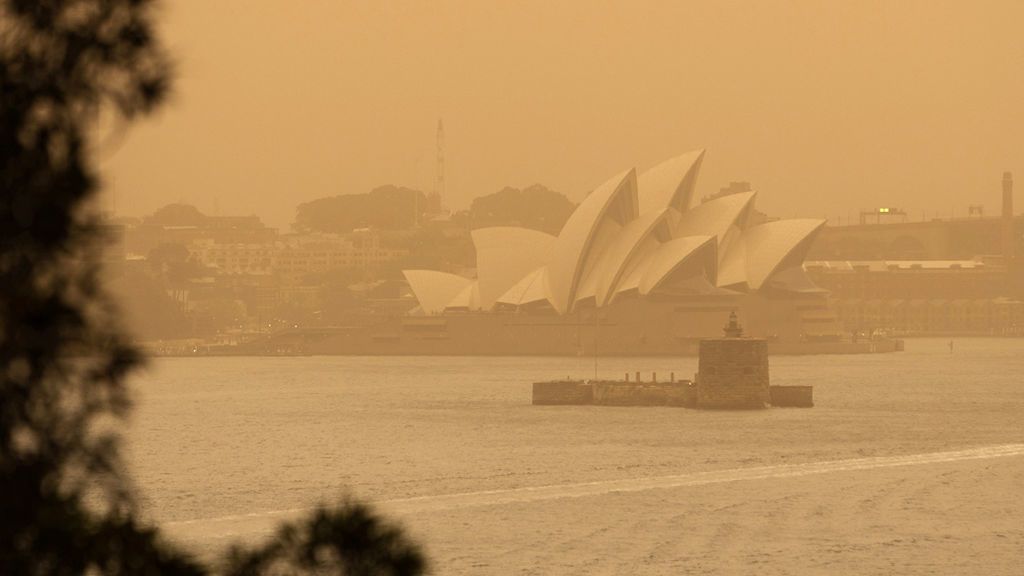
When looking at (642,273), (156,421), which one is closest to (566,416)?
(156,421)

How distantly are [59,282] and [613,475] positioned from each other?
65.1 ft

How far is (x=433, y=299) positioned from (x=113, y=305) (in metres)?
67.9

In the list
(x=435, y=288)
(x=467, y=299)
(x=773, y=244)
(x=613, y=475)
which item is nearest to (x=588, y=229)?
(x=773, y=244)

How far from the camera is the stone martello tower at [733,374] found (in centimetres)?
3462

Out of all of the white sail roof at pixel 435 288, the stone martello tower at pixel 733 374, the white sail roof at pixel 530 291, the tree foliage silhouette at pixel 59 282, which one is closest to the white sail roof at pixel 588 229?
the white sail roof at pixel 530 291

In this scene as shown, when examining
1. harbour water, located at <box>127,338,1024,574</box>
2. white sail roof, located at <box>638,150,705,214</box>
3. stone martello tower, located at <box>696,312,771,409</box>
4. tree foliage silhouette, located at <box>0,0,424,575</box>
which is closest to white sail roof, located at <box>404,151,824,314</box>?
white sail roof, located at <box>638,150,705,214</box>

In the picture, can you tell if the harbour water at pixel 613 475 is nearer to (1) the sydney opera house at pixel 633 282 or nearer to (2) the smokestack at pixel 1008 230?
(1) the sydney opera house at pixel 633 282

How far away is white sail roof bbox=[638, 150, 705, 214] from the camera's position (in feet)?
→ 181

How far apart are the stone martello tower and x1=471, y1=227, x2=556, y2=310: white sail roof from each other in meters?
27.9

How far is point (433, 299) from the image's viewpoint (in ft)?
234

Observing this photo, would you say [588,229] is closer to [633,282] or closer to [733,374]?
[633,282]

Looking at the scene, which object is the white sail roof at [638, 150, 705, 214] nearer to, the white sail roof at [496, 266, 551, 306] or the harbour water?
the white sail roof at [496, 266, 551, 306]

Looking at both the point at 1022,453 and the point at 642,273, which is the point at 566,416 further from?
the point at 642,273

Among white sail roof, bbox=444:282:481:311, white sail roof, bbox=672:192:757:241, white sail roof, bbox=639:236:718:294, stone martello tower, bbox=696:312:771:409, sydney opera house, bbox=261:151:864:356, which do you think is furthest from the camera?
white sail roof, bbox=444:282:481:311
